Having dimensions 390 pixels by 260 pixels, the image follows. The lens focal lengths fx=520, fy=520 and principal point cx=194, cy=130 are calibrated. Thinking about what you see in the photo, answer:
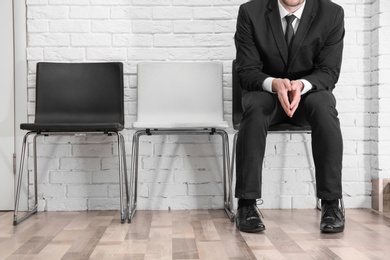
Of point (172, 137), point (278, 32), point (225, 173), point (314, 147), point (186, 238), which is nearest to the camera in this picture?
point (186, 238)

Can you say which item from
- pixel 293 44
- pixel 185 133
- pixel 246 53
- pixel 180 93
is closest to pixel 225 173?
pixel 185 133

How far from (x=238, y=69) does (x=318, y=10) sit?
46 cm

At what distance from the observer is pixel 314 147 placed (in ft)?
6.94

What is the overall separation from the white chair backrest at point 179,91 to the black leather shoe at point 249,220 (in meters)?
0.76

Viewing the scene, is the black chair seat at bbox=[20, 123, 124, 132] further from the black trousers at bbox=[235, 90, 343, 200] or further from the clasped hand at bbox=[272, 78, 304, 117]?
the clasped hand at bbox=[272, 78, 304, 117]

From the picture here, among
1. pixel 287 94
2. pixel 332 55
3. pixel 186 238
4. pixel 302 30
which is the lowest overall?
pixel 186 238

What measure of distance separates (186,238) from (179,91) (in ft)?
3.36

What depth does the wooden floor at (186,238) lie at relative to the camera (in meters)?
1.69

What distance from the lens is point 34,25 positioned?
2.83 m

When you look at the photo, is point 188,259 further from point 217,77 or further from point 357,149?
point 357,149

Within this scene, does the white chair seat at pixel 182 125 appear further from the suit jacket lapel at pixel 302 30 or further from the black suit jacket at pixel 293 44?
the suit jacket lapel at pixel 302 30

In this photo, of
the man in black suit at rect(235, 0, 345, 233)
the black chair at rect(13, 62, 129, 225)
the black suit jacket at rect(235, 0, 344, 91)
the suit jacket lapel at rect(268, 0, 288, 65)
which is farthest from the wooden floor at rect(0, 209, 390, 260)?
the suit jacket lapel at rect(268, 0, 288, 65)

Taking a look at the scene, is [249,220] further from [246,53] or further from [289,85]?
[246,53]

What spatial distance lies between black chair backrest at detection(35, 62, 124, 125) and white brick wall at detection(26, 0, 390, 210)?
→ 0.39ft
